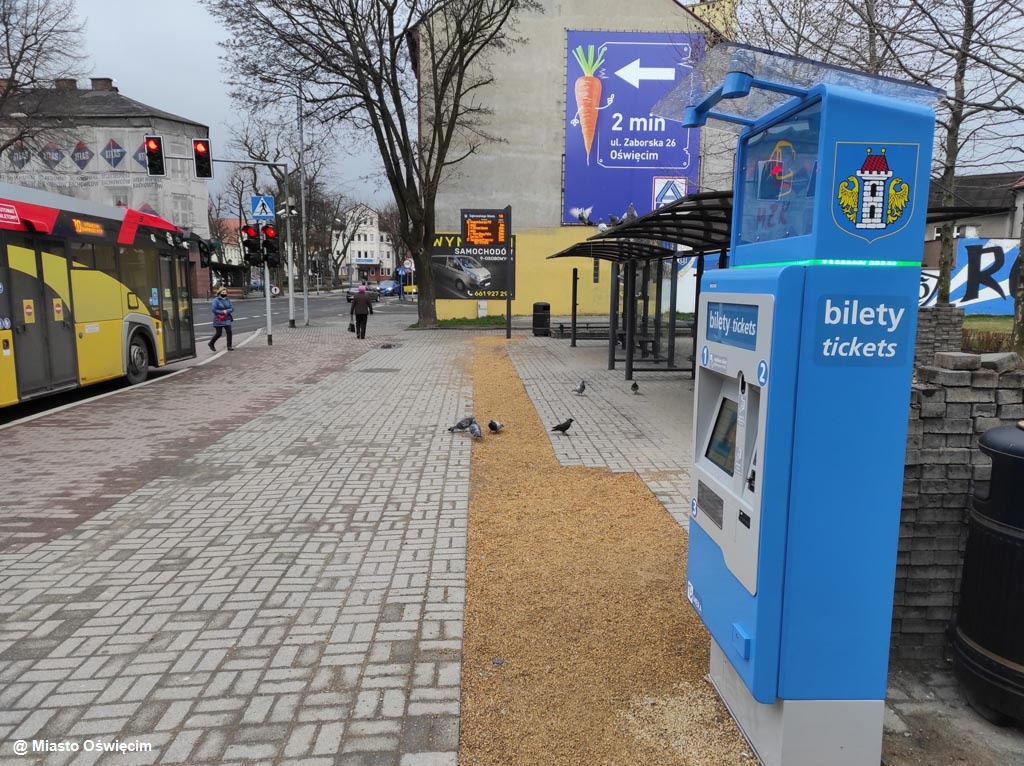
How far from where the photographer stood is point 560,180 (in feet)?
104

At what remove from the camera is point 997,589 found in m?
2.61

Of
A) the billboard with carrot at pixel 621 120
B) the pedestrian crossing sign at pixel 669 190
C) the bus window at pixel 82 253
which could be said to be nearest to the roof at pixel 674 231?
the pedestrian crossing sign at pixel 669 190

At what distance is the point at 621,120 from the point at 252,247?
17606 mm

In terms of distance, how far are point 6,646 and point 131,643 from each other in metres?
0.64

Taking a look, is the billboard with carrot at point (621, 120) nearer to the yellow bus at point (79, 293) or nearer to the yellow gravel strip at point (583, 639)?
the yellow bus at point (79, 293)

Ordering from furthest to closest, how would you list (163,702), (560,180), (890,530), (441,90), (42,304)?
(560,180), (441,90), (42,304), (163,702), (890,530)

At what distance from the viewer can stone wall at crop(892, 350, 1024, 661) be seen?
291cm

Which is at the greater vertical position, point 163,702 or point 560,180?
point 560,180

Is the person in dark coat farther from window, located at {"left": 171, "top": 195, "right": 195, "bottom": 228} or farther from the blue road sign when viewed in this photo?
window, located at {"left": 171, "top": 195, "right": 195, "bottom": 228}

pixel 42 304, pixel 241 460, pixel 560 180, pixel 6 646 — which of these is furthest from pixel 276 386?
pixel 560 180

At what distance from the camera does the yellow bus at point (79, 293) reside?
29.8ft

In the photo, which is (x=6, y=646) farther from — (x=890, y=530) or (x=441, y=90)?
(x=441, y=90)

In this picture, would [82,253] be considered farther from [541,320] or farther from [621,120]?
[621,120]

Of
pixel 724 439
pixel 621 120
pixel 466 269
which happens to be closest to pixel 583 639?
pixel 724 439
